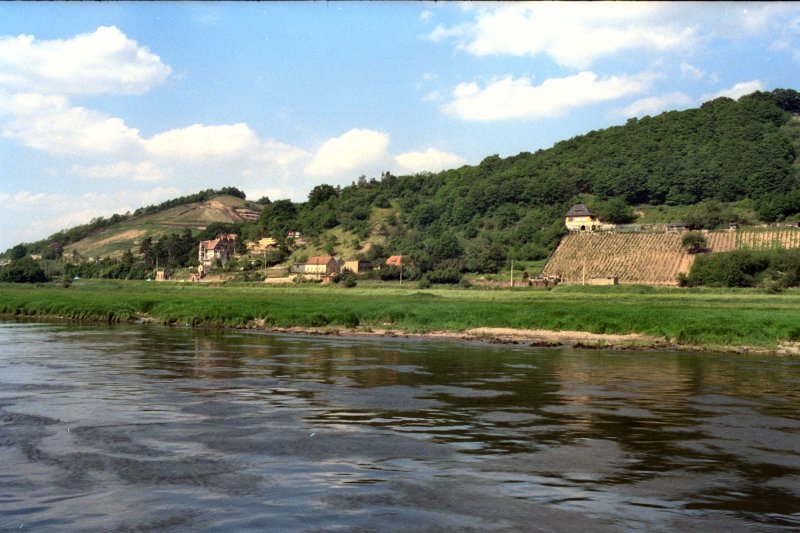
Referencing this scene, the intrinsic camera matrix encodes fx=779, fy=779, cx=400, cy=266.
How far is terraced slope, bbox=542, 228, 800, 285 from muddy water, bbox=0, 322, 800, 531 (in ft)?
284

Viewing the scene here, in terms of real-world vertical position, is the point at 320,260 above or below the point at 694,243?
below

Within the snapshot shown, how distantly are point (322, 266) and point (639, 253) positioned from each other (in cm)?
6230

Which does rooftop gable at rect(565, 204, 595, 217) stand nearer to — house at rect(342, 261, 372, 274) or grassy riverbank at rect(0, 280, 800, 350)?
house at rect(342, 261, 372, 274)

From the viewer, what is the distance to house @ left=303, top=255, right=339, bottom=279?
156m

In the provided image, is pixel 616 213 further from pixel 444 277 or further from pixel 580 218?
pixel 444 277

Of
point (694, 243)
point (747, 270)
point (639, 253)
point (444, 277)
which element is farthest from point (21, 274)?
point (747, 270)

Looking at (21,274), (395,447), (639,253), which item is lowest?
(395,447)

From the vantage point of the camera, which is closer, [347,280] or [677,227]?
[347,280]

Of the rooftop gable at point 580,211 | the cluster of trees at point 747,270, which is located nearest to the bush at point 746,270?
the cluster of trees at point 747,270

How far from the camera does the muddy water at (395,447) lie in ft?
47.4

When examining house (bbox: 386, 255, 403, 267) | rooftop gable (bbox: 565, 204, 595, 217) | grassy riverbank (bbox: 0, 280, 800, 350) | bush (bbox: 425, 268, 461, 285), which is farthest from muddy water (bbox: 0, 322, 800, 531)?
rooftop gable (bbox: 565, 204, 595, 217)

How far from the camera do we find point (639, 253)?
130 m

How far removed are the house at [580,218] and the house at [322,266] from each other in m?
48.4

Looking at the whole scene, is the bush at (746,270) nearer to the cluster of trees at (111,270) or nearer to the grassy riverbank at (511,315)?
the grassy riverbank at (511,315)
